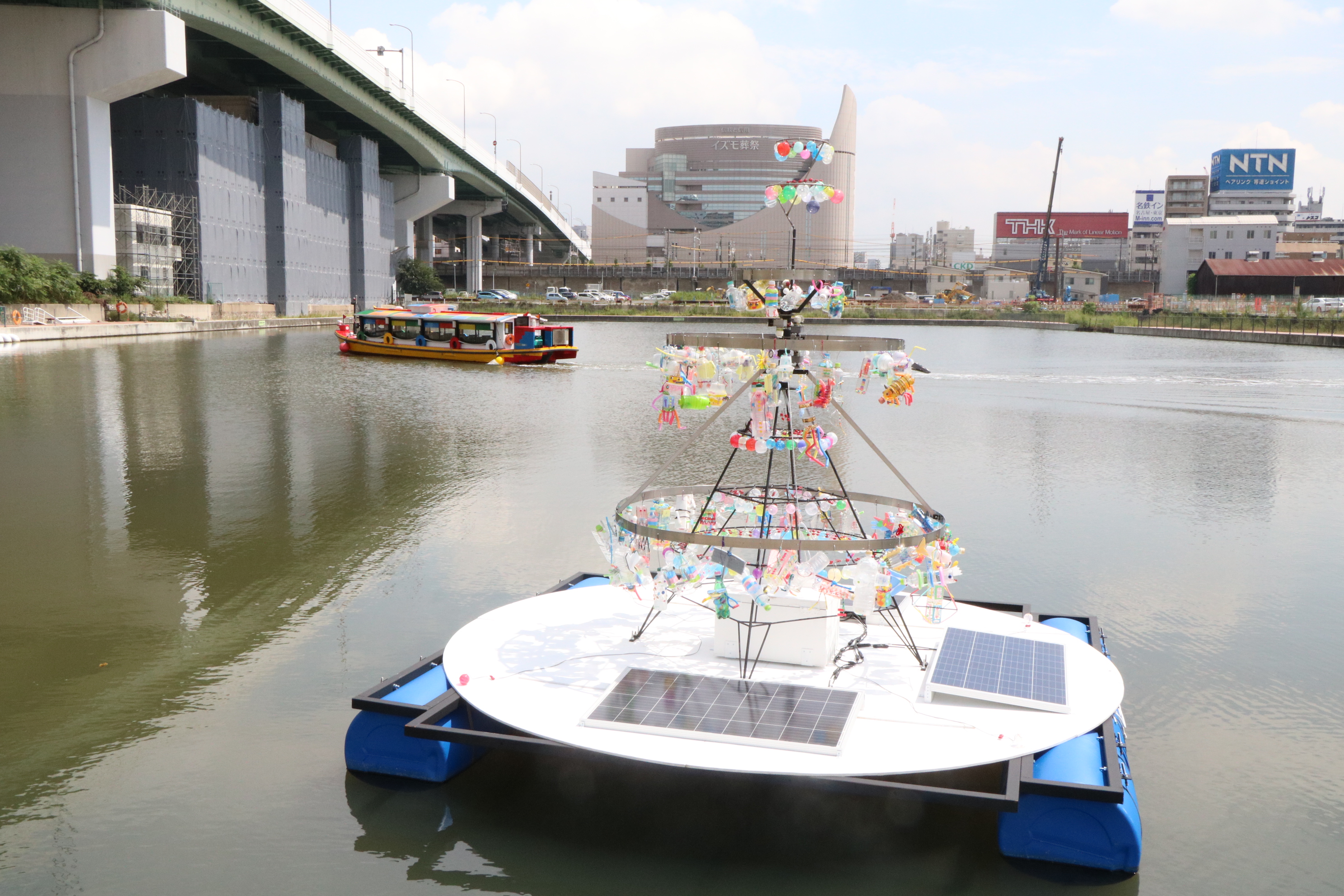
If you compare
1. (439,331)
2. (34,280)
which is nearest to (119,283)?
(34,280)

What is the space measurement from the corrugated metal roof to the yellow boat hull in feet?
229

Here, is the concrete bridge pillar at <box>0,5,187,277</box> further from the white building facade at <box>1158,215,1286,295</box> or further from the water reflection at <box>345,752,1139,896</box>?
the white building facade at <box>1158,215,1286,295</box>

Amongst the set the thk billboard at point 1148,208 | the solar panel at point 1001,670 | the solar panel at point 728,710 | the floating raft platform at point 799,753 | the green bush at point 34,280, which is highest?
the thk billboard at point 1148,208

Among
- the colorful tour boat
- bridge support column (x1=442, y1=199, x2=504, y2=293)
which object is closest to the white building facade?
bridge support column (x1=442, y1=199, x2=504, y2=293)

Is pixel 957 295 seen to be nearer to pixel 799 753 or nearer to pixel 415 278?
pixel 415 278

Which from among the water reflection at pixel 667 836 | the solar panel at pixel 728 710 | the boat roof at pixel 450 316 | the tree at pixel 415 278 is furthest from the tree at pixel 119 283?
the solar panel at pixel 728 710

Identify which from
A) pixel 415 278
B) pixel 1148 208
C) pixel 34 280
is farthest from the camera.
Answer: pixel 1148 208

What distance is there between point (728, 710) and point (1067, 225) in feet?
553

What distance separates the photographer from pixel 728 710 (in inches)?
219

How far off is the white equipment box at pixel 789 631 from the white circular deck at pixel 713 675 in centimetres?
8

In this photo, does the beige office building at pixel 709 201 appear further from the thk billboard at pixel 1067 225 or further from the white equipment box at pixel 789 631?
the white equipment box at pixel 789 631

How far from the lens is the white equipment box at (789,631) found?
20.3 ft

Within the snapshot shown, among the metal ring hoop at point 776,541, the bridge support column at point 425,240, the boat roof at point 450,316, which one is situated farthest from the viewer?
the bridge support column at point 425,240

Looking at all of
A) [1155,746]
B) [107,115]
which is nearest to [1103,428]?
[1155,746]
